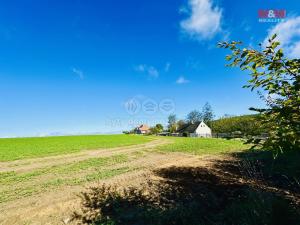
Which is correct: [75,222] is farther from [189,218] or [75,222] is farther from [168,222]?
[189,218]

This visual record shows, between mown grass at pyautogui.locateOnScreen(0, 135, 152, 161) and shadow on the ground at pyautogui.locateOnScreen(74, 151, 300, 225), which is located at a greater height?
mown grass at pyautogui.locateOnScreen(0, 135, 152, 161)

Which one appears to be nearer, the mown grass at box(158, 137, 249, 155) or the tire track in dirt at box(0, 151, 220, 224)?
the tire track in dirt at box(0, 151, 220, 224)

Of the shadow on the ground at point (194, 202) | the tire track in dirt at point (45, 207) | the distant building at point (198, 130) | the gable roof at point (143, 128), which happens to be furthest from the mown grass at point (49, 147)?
the gable roof at point (143, 128)

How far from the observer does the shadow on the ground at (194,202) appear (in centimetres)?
534

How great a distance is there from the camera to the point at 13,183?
11.3 metres

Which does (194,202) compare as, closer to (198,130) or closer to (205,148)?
(205,148)

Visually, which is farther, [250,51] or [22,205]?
Result: [22,205]

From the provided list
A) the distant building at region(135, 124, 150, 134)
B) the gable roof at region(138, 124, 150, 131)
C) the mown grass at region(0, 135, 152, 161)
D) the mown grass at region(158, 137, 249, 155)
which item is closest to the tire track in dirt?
the mown grass at region(158, 137, 249, 155)

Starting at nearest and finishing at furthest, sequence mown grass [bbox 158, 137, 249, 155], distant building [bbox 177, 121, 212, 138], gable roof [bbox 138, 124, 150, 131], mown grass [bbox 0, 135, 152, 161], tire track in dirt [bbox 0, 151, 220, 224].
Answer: tire track in dirt [bbox 0, 151, 220, 224]
mown grass [bbox 158, 137, 249, 155]
mown grass [bbox 0, 135, 152, 161]
distant building [bbox 177, 121, 212, 138]
gable roof [bbox 138, 124, 150, 131]

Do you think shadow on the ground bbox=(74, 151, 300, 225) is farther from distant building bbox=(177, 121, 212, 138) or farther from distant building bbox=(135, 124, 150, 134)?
distant building bbox=(135, 124, 150, 134)

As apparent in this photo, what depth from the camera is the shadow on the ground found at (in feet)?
17.5

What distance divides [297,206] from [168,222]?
3514 millimetres

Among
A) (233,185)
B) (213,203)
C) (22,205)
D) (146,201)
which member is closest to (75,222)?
(146,201)

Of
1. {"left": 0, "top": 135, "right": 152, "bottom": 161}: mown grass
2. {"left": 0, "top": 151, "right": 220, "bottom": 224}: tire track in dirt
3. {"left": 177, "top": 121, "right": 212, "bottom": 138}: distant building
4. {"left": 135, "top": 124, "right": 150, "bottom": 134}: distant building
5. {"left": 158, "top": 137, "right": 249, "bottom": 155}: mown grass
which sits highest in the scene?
{"left": 135, "top": 124, "right": 150, "bottom": 134}: distant building
